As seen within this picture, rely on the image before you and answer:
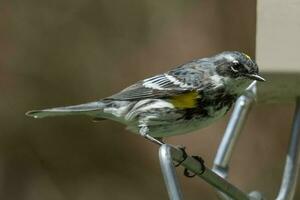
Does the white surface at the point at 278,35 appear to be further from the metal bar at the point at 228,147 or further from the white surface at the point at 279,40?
the metal bar at the point at 228,147

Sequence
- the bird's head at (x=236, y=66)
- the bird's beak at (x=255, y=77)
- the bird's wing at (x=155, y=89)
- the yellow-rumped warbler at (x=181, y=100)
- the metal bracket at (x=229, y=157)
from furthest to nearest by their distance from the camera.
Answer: the bird's wing at (x=155, y=89) < the yellow-rumped warbler at (x=181, y=100) < the bird's head at (x=236, y=66) < the bird's beak at (x=255, y=77) < the metal bracket at (x=229, y=157)

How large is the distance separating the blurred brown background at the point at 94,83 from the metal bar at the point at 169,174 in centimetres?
242

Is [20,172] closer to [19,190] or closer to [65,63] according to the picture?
[19,190]

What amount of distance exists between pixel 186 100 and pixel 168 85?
0.11m

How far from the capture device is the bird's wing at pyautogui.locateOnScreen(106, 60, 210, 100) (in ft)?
11.2

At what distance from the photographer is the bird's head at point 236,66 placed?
10.5 feet

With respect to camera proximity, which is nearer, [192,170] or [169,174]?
[169,174]

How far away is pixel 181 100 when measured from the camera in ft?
11.1

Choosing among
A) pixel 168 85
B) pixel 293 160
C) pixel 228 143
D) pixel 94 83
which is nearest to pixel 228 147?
pixel 228 143

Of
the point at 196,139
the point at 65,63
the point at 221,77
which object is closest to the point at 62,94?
the point at 65,63

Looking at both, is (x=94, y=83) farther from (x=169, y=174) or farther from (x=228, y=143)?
(x=169, y=174)

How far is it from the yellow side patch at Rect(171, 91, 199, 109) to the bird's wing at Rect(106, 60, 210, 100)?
1 centimetres

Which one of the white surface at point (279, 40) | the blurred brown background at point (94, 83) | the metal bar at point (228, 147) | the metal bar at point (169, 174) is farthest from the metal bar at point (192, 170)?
the blurred brown background at point (94, 83)

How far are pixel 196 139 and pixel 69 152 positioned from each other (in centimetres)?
55
